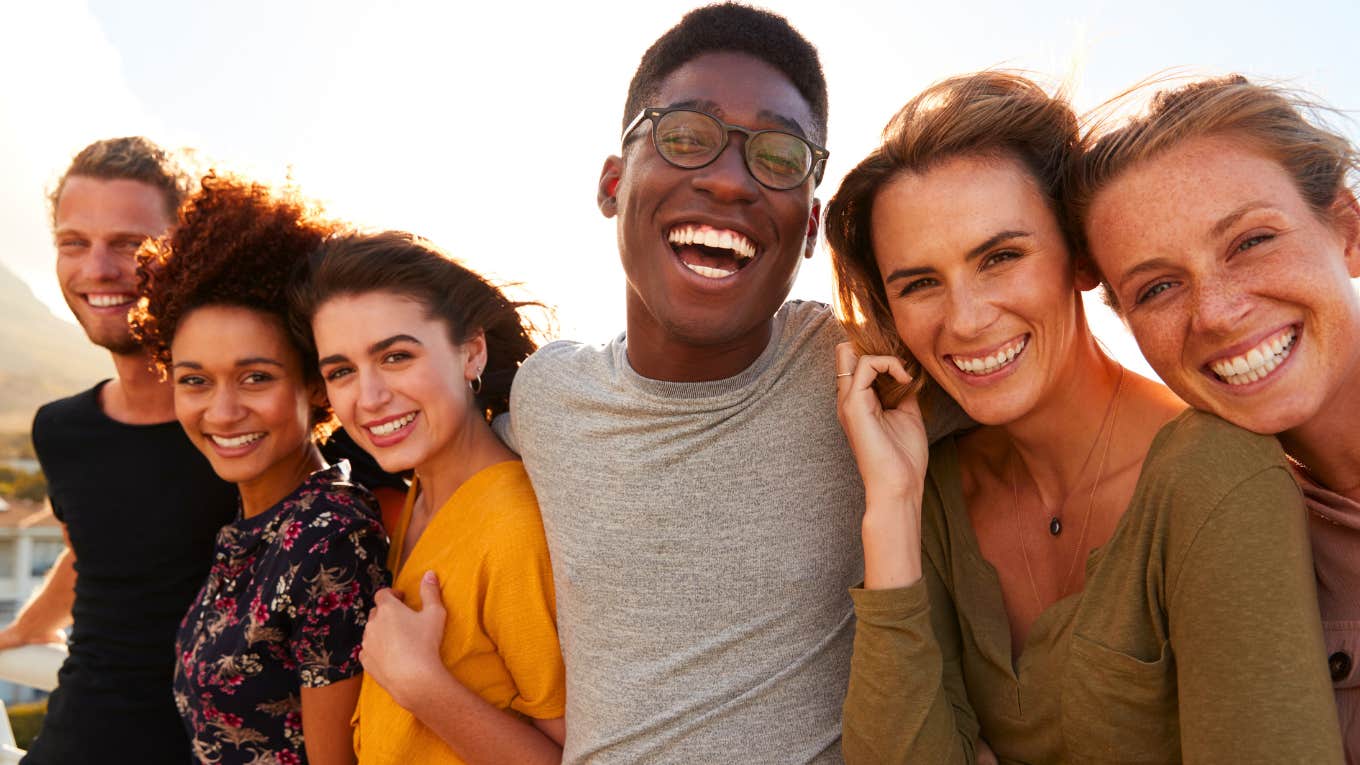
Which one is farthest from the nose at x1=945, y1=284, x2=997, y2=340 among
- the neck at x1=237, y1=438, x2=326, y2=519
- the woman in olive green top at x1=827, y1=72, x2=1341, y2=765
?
the neck at x1=237, y1=438, x2=326, y2=519

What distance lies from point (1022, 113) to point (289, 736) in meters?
2.39

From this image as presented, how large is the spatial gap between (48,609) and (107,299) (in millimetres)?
1563

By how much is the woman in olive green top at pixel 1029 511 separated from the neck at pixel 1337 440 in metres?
0.26

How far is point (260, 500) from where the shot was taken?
294 centimetres

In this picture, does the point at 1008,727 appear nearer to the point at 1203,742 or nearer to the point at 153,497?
the point at 1203,742

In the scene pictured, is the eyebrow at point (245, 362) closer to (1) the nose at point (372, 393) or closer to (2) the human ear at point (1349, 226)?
(1) the nose at point (372, 393)

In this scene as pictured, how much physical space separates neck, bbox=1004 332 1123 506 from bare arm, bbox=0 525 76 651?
3955 millimetres

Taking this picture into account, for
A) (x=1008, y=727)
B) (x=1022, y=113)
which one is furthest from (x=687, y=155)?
(x=1008, y=727)

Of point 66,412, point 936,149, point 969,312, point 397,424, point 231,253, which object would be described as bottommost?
point 66,412

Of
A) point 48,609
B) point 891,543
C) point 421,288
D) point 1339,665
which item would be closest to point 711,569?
point 891,543

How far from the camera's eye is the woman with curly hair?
7.99 ft

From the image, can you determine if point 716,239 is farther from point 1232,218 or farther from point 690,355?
point 1232,218

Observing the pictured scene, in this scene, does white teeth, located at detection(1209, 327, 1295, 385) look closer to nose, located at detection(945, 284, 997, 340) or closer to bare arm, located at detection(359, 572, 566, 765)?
nose, located at detection(945, 284, 997, 340)

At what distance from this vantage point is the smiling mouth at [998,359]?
2.07 m
